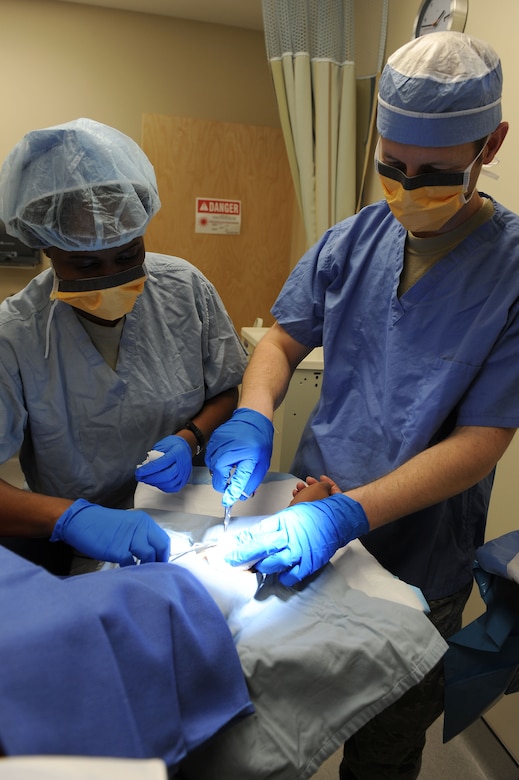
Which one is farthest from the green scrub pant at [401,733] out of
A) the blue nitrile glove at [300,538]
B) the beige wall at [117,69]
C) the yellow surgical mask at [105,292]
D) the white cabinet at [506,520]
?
the beige wall at [117,69]

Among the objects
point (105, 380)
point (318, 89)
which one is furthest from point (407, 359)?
point (318, 89)

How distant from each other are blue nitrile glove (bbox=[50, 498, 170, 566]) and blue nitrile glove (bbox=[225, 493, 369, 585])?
138 mm

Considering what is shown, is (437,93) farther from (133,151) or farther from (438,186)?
(133,151)

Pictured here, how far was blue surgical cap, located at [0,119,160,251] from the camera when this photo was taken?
1.10m

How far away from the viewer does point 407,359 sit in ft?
3.75

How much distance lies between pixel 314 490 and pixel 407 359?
0.32 m

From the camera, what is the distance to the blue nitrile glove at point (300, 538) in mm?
957

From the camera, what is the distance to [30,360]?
1.18 meters

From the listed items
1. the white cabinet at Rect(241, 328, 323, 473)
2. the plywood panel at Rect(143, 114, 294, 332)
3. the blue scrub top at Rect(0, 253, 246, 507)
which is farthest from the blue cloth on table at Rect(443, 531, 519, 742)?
the plywood panel at Rect(143, 114, 294, 332)

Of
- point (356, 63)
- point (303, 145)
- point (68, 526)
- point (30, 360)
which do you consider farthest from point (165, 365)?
point (356, 63)

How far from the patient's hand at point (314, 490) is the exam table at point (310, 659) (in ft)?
0.58

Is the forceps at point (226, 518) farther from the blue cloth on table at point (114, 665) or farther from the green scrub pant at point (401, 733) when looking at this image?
the green scrub pant at point (401, 733)

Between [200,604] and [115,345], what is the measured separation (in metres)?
0.69

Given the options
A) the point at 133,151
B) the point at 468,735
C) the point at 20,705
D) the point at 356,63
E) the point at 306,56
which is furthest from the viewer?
the point at 356,63
